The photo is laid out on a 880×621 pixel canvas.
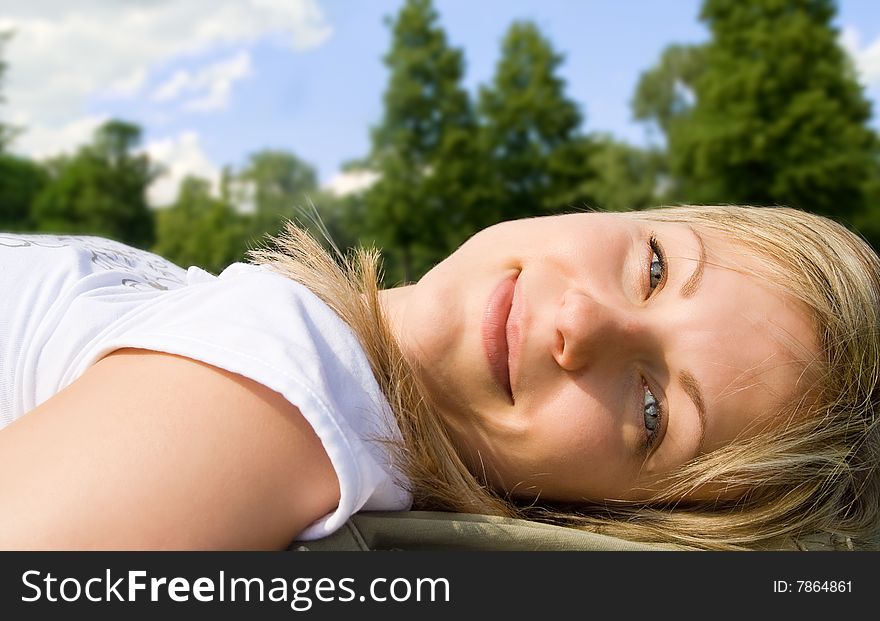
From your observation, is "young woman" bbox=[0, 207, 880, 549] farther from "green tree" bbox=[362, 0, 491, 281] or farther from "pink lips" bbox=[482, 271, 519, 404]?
"green tree" bbox=[362, 0, 491, 281]

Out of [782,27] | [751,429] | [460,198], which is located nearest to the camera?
[751,429]

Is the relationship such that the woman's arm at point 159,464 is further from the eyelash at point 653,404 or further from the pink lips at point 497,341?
the eyelash at point 653,404

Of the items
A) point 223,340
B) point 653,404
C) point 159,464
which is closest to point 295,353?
point 223,340

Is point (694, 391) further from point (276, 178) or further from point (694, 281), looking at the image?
point (276, 178)

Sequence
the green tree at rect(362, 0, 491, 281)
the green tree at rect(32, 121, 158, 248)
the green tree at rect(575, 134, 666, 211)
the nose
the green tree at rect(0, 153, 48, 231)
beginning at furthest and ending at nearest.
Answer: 1. the green tree at rect(32, 121, 158, 248)
2. the green tree at rect(0, 153, 48, 231)
3. the green tree at rect(575, 134, 666, 211)
4. the green tree at rect(362, 0, 491, 281)
5. the nose

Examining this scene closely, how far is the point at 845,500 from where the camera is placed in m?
3.29

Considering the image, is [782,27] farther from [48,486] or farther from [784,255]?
[48,486]

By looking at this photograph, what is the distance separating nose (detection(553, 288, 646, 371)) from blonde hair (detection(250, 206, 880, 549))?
53 cm

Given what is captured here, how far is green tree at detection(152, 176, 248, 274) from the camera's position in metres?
36.3
